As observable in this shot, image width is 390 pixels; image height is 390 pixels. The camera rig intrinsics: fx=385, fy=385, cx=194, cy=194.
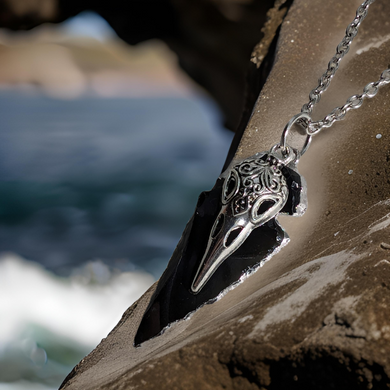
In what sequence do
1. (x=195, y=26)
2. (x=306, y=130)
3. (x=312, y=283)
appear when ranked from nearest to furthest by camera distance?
(x=312, y=283) < (x=306, y=130) < (x=195, y=26)

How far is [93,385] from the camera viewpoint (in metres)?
0.79

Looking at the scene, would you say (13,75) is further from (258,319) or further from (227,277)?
(258,319)

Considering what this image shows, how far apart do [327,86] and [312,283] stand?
0.68 meters

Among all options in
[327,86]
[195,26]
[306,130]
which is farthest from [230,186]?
[195,26]

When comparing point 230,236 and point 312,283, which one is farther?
point 230,236

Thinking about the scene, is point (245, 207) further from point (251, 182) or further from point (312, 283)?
point (312, 283)

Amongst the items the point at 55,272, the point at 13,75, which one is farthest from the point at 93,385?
the point at 13,75

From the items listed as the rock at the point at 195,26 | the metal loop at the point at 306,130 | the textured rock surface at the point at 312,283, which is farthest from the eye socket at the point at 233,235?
the rock at the point at 195,26

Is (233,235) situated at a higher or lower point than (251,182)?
lower

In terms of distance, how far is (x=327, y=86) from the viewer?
1.15 m

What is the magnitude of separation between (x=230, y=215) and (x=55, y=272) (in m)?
1.11

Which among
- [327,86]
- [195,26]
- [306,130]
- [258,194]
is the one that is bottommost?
[195,26]

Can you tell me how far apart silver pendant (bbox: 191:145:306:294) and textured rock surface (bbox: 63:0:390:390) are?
7 cm

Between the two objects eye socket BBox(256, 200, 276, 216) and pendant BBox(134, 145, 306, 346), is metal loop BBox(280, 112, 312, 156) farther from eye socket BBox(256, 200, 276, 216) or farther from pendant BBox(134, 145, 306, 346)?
eye socket BBox(256, 200, 276, 216)
